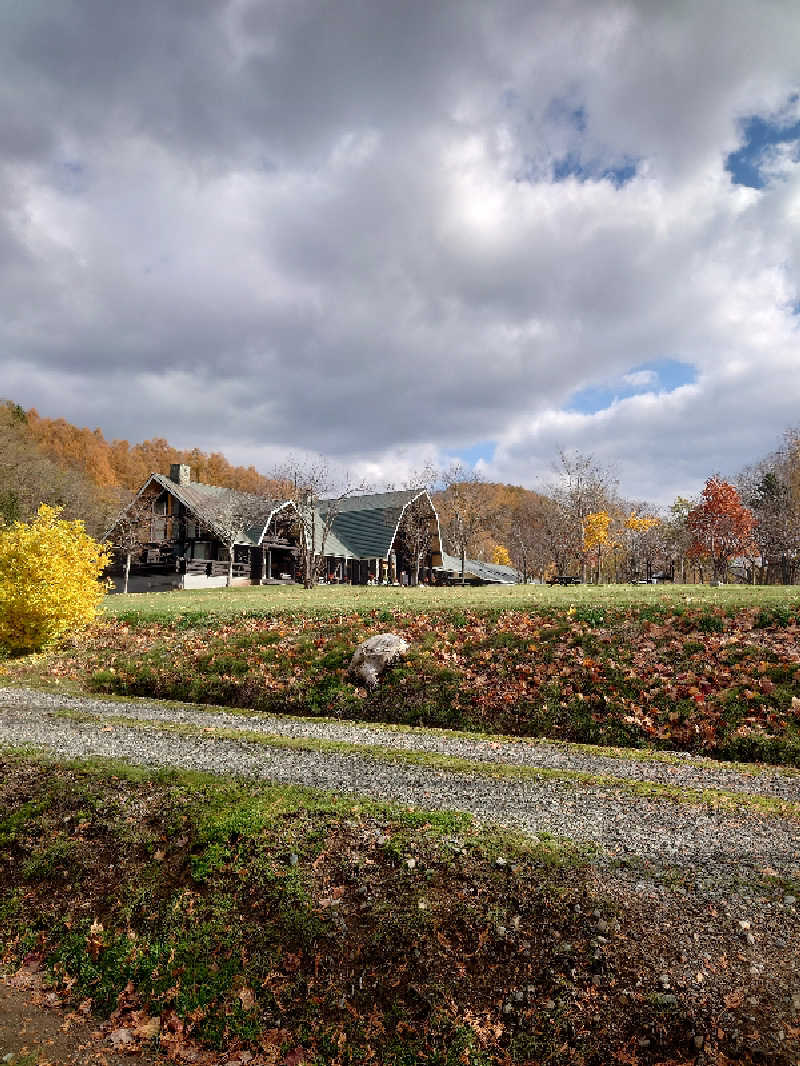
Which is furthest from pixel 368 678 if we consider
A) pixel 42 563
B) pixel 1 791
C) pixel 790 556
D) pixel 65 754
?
pixel 790 556

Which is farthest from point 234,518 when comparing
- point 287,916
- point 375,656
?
point 287,916

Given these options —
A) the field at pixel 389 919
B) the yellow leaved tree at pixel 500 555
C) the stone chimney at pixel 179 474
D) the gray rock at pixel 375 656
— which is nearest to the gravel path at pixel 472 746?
the field at pixel 389 919

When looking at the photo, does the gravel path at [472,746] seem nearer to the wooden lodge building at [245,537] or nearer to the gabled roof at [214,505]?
the wooden lodge building at [245,537]

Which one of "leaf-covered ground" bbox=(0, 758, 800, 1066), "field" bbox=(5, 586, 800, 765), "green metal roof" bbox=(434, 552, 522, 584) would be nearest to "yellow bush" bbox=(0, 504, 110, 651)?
"field" bbox=(5, 586, 800, 765)

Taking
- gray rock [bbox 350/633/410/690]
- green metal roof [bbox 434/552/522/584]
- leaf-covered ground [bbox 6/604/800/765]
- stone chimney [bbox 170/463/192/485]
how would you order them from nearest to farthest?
leaf-covered ground [bbox 6/604/800/765] → gray rock [bbox 350/633/410/690] → stone chimney [bbox 170/463/192/485] → green metal roof [bbox 434/552/522/584]

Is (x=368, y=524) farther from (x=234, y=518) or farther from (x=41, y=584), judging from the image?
(x=41, y=584)

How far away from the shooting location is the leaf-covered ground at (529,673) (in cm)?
988

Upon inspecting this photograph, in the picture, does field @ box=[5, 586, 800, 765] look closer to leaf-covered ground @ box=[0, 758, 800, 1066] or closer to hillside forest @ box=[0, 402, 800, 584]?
leaf-covered ground @ box=[0, 758, 800, 1066]

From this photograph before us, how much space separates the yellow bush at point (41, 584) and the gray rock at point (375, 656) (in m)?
9.49

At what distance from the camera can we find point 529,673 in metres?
11.9

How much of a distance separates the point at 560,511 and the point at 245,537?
28.1 m

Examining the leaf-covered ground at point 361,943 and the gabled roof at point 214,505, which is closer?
the leaf-covered ground at point 361,943

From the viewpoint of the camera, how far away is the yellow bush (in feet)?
55.5

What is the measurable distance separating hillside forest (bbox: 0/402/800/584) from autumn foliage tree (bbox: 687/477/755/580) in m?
0.08
